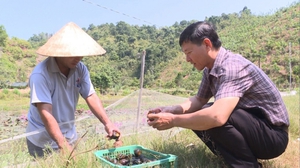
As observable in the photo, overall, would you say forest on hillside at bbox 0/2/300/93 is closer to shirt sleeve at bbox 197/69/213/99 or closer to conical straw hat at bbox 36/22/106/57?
shirt sleeve at bbox 197/69/213/99

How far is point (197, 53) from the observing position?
1803 millimetres

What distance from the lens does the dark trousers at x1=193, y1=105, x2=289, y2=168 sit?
1745 mm

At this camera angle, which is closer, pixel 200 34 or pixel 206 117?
pixel 206 117

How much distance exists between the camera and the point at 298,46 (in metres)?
30.7

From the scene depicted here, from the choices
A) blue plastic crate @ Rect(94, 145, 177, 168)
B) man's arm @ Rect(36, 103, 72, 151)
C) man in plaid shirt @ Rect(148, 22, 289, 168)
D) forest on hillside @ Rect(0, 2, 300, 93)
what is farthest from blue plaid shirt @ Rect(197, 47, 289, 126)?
forest on hillside @ Rect(0, 2, 300, 93)

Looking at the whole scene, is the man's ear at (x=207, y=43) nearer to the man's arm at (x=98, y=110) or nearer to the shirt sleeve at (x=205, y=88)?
the shirt sleeve at (x=205, y=88)

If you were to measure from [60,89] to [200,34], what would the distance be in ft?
3.12

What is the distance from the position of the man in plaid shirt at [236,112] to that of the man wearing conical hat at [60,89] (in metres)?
0.56

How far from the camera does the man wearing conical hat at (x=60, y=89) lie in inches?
71.1

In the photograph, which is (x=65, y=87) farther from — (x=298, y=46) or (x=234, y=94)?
(x=298, y=46)

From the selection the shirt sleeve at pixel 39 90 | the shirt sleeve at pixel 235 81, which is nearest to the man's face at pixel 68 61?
the shirt sleeve at pixel 39 90

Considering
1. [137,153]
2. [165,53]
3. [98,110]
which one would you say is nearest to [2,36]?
[165,53]

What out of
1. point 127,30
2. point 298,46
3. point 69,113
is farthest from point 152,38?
point 69,113

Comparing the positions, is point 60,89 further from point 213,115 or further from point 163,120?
point 213,115
